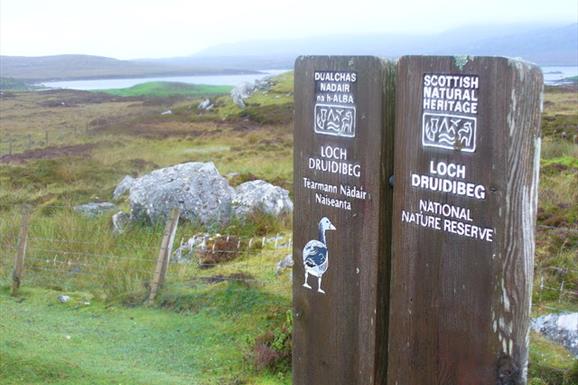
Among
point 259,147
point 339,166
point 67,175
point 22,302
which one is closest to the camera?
point 339,166

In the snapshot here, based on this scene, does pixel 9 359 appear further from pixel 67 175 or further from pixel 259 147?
pixel 259 147

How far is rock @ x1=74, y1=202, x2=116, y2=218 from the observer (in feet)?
51.0

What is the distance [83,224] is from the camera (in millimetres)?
13922

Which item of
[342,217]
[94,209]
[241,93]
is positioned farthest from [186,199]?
[241,93]

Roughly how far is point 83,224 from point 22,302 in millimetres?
4061

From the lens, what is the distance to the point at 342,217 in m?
3.46

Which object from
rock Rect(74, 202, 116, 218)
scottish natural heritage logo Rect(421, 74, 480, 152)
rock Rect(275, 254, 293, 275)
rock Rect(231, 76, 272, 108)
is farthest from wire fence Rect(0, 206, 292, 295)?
rock Rect(231, 76, 272, 108)

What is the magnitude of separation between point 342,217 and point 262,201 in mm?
11268

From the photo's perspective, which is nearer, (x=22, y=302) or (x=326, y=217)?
(x=326, y=217)

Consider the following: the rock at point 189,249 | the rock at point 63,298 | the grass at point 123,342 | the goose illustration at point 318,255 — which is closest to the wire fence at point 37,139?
the rock at point 189,249

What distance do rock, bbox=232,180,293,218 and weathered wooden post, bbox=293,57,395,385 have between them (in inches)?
425

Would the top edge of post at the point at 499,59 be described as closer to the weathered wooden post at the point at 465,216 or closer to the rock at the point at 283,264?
the weathered wooden post at the point at 465,216

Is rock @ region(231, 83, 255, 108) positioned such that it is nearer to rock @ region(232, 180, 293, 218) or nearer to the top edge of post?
rock @ region(232, 180, 293, 218)

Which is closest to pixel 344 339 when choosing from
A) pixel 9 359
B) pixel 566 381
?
pixel 566 381
